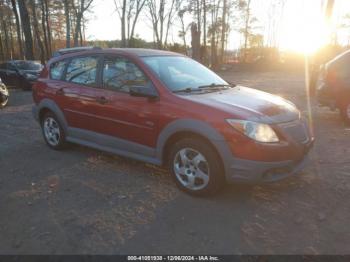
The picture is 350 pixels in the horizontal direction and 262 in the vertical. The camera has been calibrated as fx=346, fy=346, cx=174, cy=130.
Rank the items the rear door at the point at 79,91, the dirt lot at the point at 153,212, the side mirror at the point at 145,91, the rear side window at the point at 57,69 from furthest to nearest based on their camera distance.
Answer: the rear side window at the point at 57,69, the rear door at the point at 79,91, the side mirror at the point at 145,91, the dirt lot at the point at 153,212

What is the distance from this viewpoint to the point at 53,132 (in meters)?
6.21

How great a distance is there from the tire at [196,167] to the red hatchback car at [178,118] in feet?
0.04

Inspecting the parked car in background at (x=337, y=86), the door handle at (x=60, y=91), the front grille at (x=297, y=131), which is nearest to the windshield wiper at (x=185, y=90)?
the front grille at (x=297, y=131)

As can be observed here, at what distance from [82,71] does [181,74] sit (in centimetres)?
170

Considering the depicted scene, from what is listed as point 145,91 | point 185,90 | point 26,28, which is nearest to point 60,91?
point 145,91

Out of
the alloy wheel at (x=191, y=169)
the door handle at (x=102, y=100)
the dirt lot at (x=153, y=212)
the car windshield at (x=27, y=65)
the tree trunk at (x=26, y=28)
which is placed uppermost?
the tree trunk at (x=26, y=28)

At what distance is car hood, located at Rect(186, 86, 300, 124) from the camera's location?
3926mm

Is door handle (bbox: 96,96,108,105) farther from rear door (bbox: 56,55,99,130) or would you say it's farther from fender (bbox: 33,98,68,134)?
fender (bbox: 33,98,68,134)

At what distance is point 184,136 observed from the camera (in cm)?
426

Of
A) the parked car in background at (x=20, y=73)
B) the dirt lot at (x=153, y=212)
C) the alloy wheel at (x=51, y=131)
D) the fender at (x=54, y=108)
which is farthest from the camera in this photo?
the parked car in background at (x=20, y=73)

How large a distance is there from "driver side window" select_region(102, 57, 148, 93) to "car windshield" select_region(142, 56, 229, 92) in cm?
20

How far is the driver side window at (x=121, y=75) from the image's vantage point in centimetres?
473

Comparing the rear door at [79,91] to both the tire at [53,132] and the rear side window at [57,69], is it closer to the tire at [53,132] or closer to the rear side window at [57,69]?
the rear side window at [57,69]

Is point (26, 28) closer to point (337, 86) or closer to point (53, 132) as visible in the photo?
point (53, 132)
